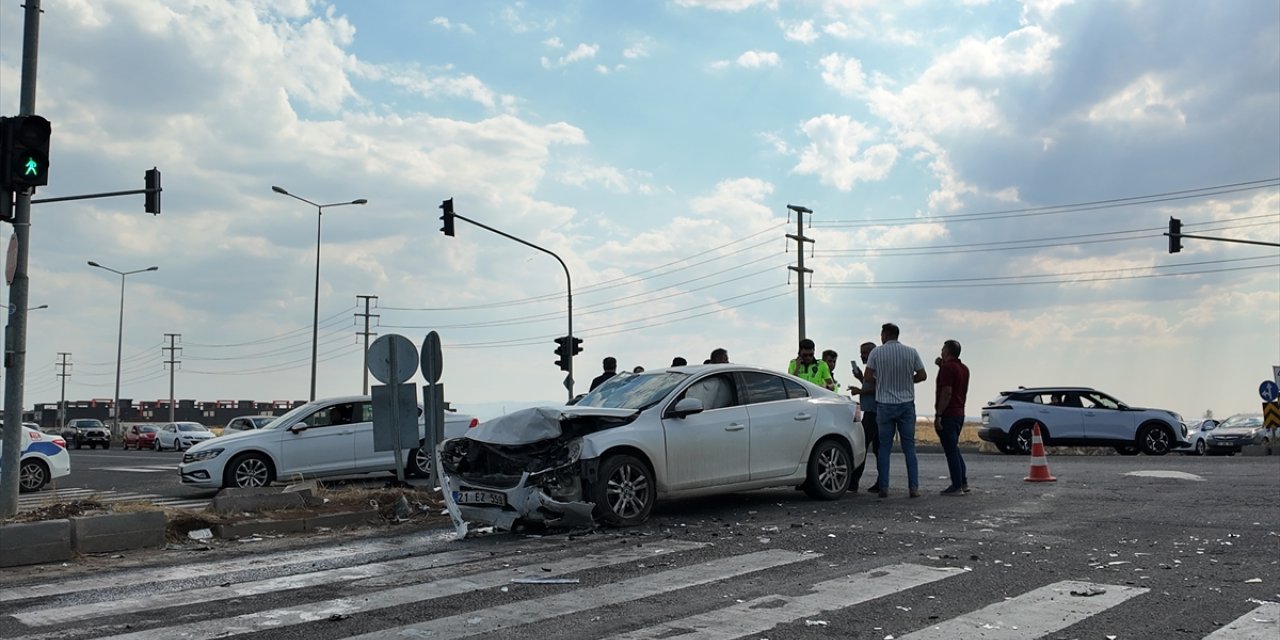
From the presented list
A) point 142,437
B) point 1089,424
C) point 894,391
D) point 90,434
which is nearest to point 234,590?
point 894,391

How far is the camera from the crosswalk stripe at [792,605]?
5805 mm

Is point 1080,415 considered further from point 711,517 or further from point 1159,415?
point 711,517

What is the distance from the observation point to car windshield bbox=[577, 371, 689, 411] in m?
11.0

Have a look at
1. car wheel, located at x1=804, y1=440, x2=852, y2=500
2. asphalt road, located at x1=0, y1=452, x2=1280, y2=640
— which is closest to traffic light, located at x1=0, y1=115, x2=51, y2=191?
asphalt road, located at x1=0, y1=452, x2=1280, y2=640

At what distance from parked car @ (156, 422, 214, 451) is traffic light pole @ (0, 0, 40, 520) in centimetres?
4476

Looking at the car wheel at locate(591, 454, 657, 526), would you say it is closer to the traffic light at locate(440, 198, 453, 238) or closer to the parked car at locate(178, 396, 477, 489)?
the parked car at locate(178, 396, 477, 489)

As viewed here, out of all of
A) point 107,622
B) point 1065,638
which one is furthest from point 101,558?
point 1065,638

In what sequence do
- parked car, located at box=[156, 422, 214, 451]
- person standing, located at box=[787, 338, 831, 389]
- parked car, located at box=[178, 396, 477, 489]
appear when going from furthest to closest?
parked car, located at box=[156, 422, 214, 451], parked car, located at box=[178, 396, 477, 489], person standing, located at box=[787, 338, 831, 389]

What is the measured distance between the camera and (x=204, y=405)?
10781 centimetres

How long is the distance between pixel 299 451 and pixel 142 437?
46288mm

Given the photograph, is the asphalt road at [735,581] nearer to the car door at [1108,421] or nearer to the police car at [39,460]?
the police car at [39,460]

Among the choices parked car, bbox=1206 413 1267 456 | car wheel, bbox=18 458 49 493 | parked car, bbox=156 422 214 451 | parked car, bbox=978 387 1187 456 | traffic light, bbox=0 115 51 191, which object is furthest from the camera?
parked car, bbox=156 422 214 451

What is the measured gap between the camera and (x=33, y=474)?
18906mm

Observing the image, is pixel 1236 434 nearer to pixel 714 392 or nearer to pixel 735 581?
pixel 714 392
